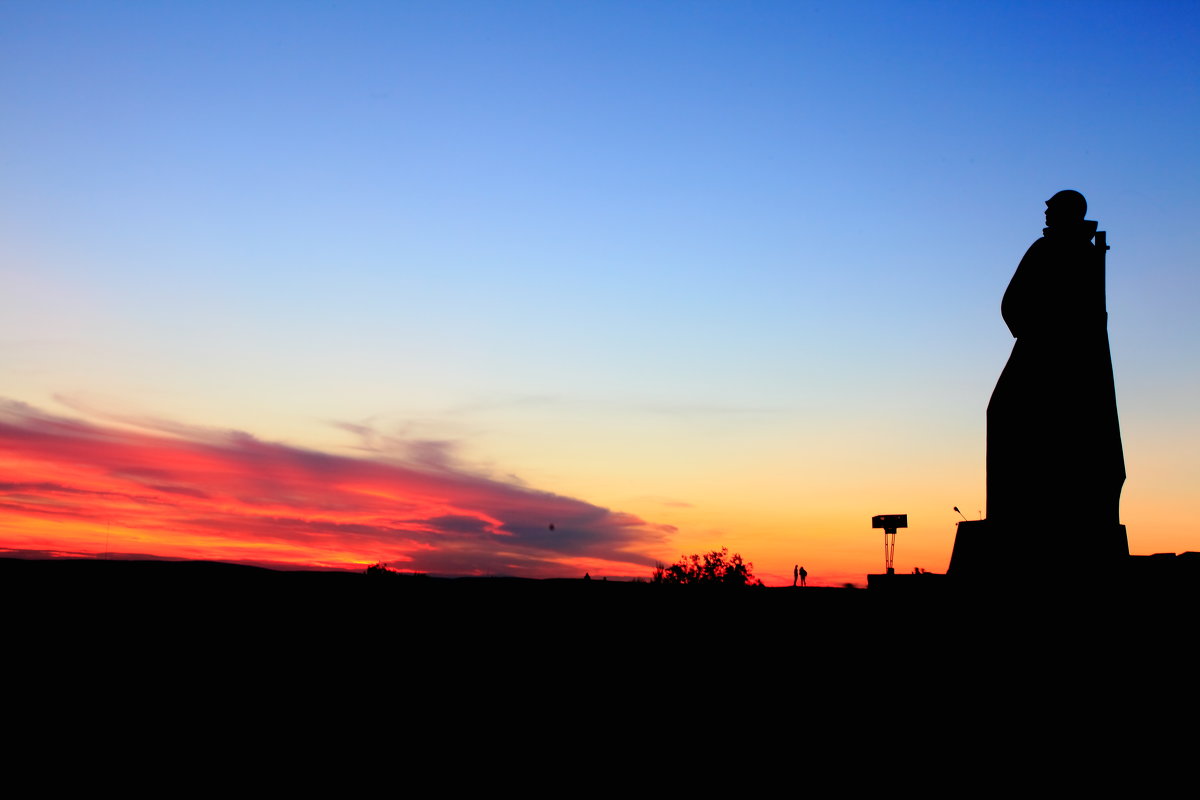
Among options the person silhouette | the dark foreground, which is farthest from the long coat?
the dark foreground

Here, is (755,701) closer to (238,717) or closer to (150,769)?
(238,717)

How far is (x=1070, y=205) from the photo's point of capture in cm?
745

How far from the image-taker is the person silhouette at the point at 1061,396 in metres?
7.19

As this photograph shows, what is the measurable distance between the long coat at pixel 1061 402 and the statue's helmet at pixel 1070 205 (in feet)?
0.34

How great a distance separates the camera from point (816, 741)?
5.73m

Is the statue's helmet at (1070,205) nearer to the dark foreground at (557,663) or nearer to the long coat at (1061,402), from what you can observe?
the long coat at (1061,402)

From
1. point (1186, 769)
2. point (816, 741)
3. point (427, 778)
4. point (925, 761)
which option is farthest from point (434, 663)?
point (1186, 769)

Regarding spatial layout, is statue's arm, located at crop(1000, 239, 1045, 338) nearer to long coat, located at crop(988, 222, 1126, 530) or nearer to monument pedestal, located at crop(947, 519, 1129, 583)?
long coat, located at crop(988, 222, 1126, 530)

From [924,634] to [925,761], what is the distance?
112cm

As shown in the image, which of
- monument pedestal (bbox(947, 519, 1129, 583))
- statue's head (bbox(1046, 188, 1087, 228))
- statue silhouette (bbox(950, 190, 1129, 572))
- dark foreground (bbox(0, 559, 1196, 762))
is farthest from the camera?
statue's head (bbox(1046, 188, 1087, 228))

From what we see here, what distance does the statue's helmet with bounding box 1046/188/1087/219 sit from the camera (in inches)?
293

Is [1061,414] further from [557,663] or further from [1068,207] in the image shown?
[557,663]

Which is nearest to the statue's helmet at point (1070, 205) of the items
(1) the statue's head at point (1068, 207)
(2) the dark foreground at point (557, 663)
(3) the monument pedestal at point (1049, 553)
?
(1) the statue's head at point (1068, 207)

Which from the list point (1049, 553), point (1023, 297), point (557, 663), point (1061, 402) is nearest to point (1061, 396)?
point (1061, 402)
